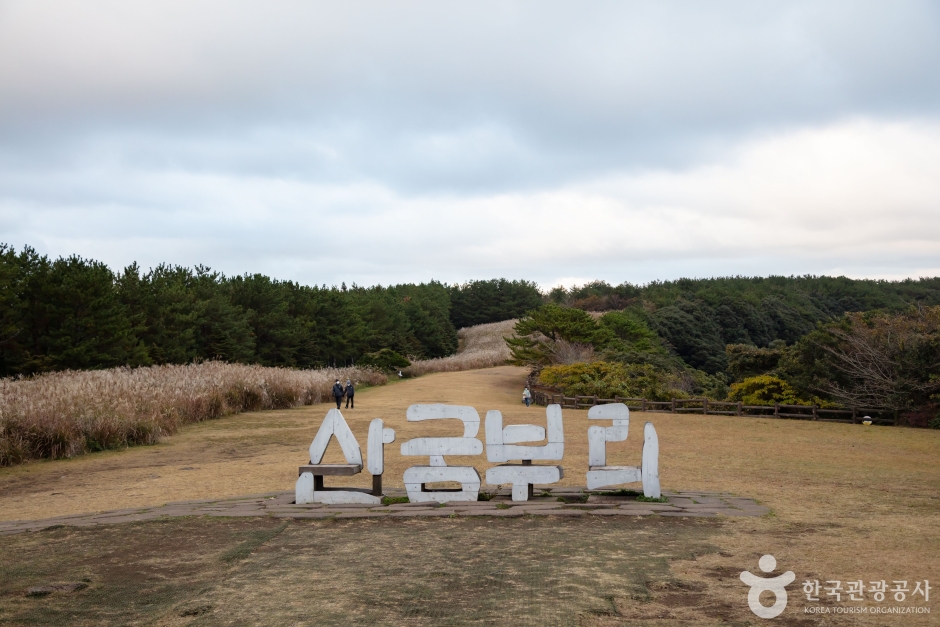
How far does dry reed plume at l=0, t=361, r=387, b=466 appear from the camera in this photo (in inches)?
605

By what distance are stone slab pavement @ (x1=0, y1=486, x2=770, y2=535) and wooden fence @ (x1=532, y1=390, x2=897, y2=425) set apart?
13.1 m

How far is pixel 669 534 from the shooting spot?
8.36 m

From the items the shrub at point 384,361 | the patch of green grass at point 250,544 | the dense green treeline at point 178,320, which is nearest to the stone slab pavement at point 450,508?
the patch of green grass at point 250,544

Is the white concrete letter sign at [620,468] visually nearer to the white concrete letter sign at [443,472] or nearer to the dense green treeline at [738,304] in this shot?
the white concrete letter sign at [443,472]

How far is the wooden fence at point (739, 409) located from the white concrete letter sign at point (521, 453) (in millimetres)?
13133

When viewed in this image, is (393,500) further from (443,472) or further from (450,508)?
(450,508)

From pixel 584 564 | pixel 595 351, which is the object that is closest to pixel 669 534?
pixel 584 564

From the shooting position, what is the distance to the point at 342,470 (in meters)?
10.1

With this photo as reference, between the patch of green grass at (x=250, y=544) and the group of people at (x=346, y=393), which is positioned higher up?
the group of people at (x=346, y=393)

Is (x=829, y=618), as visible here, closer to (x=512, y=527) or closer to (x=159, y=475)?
(x=512, y=527)

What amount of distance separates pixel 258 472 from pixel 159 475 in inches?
71.3

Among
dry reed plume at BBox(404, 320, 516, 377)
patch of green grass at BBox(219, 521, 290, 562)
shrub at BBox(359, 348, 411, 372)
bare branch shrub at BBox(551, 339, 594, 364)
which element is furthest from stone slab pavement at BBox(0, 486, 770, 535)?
dry reed plume at BBox(404, 320, 516, 377)

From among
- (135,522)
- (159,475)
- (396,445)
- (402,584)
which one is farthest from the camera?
(396,445)

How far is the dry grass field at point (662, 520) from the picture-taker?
6.27 m
